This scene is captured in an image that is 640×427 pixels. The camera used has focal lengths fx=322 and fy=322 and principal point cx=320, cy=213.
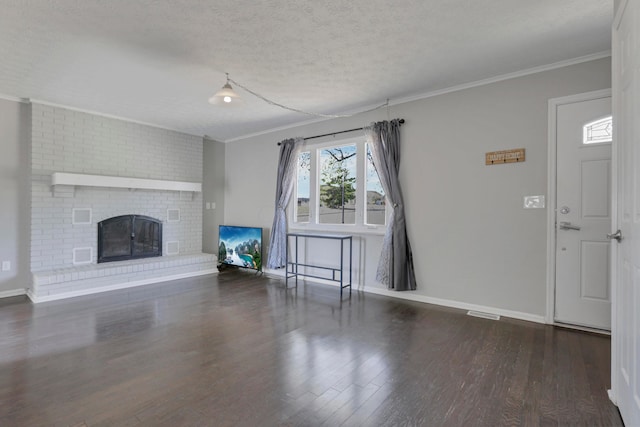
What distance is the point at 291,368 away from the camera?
2.32 m

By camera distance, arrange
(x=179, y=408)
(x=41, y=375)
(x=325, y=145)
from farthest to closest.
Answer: (x=325, y=145)
(x=41, y=375)
(x=179, y=408)

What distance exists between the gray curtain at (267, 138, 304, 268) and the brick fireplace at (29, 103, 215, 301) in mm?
1253

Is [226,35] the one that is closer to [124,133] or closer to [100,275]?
[124,133]

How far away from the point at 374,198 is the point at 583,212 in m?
2.25

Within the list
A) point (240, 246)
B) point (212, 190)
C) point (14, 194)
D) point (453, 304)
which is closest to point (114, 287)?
point (14, 194)

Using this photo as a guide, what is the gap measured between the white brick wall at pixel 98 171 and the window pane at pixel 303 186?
2.00 meters

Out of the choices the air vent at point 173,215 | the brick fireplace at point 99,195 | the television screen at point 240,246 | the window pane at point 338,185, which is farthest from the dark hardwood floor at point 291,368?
the air vent at point 173,215

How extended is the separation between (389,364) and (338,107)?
10.8 ft

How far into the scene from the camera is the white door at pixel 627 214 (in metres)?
1.52

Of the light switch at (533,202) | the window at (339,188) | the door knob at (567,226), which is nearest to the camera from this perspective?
the door knob at (567,226)

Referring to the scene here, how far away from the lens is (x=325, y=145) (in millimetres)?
4934

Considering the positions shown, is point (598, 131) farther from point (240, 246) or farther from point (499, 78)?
point (240, 246)

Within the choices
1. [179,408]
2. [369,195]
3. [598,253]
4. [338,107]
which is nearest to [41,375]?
[179,408]

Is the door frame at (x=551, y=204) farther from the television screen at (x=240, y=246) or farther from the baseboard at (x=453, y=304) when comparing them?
the television screen at (x=240, y=246)
